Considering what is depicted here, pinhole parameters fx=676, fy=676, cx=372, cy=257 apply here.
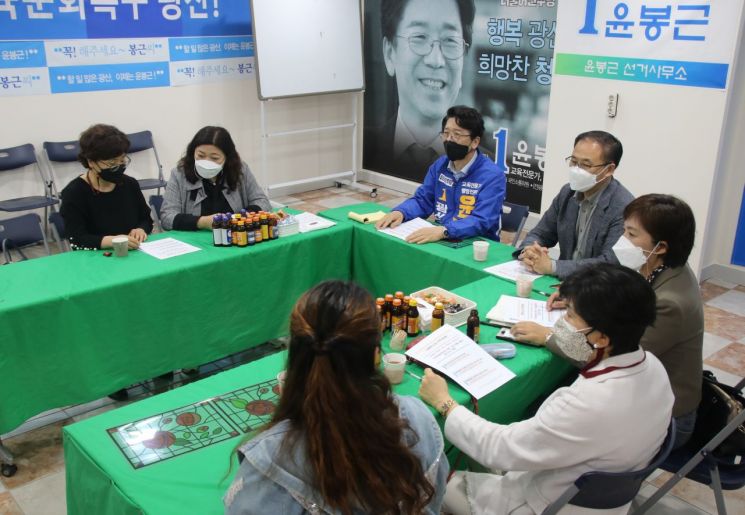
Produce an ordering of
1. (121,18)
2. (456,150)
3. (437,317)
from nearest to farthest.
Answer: (437,317) < (456,150) < (121,18)

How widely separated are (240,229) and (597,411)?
7.18 feet

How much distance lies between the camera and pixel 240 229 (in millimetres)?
3398

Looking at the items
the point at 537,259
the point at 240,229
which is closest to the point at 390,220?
the point at 240,229

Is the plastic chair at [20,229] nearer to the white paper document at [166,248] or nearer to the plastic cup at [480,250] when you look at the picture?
the white paper document at [166,248]

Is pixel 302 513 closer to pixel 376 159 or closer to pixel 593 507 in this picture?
pixel 593 507

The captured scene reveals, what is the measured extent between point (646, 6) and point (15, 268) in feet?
13.5

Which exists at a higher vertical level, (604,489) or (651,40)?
(651,40)

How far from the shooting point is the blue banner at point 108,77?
5.40 meters

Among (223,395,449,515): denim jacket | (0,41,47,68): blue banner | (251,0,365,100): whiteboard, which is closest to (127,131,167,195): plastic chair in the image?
(0,41,47,68): blue banner

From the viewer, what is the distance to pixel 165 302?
122 inches

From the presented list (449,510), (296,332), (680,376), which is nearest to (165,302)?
(449,510)

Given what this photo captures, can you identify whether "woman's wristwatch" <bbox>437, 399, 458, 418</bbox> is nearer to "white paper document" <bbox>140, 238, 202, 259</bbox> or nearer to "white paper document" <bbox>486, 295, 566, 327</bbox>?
"white paper document" <bbox>486, 295, 566, 327</bbox>

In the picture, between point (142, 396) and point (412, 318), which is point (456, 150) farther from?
point (142, 396)

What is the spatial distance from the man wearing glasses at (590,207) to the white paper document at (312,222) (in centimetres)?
116
